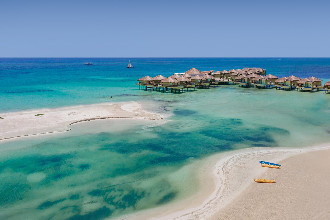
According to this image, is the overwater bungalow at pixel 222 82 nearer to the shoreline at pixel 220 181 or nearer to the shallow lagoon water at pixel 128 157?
the shallow lagoon water at pixel 128 157

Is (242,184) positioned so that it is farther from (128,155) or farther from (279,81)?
(279,81)

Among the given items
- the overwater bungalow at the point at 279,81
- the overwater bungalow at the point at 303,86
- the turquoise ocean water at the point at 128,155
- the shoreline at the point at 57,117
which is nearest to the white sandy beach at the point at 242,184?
the shoreline at the point at 57,117

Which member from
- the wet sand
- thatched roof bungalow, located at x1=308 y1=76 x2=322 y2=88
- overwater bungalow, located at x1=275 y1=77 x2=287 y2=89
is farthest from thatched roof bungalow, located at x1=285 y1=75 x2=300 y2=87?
the wet sand

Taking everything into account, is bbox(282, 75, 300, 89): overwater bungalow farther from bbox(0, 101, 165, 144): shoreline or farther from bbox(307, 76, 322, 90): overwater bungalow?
bbox(0, 101, 165, 144): shoreline

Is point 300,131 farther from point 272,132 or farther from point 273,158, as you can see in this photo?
point 273,158

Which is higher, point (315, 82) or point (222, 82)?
point (315, 82)

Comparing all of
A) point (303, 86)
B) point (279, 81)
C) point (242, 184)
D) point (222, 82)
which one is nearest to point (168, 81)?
point (222, 82)

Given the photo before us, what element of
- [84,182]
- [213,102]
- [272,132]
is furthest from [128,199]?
[213,102]
